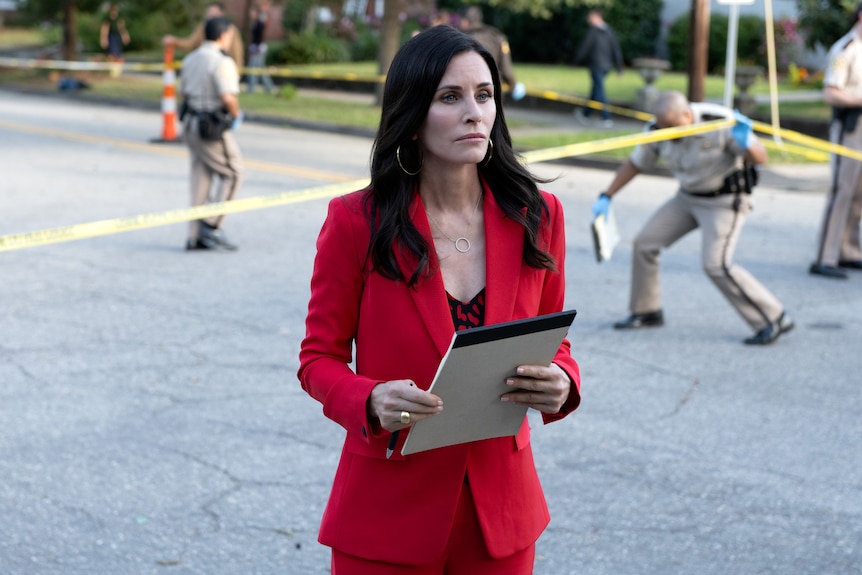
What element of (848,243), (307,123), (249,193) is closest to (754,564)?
(848,243)

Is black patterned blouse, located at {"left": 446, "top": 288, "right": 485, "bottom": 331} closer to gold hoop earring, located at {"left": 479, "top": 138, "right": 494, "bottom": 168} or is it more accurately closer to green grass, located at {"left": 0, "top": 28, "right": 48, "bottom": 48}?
gold hoop earring, located at {"left": 479, "top": 138, "right": 494, "bottom": 168}

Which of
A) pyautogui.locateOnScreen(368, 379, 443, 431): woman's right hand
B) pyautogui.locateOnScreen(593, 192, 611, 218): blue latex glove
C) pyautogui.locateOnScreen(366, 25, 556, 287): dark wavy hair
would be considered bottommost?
pyautogui.locateOnScreen(593, 192, 611, 218): blue latex glove

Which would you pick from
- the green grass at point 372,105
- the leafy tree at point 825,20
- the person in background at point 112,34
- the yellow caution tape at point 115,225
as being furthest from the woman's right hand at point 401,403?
the person in background at point 112,34

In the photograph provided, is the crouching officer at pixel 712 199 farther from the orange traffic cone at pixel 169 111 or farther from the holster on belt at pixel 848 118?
the orange traffic cone at pixel 169 111

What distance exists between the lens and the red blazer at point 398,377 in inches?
98.7

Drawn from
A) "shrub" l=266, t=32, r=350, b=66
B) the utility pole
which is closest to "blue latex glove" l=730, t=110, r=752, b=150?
the utility pole

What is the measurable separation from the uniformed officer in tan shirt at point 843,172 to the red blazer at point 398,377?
25.2 ft

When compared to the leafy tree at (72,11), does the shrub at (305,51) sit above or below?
below

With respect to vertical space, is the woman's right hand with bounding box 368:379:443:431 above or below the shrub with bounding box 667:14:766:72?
below

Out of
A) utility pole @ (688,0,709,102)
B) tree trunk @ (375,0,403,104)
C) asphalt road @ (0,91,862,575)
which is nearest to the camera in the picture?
asphalt road @ (0,91,862,575)

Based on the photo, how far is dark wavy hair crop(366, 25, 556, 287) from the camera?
251cm

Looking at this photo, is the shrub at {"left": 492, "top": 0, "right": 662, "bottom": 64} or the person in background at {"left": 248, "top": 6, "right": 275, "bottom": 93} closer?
the person in background at {"left": 248, "top": 6, "right": 275, "bottom": 93}

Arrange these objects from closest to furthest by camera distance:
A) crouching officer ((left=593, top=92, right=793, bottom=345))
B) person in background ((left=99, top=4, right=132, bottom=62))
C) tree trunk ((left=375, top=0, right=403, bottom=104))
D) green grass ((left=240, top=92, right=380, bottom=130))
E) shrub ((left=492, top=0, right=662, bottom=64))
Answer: crouching officer ((left=593, top=92, right=793, bottom=345)) → green grass ((left=240, top=92, right=380, bottom=130)) → tree trunk ((left=375, top=0, right=403, bottom=104)) → shrub ((left=492, top=0, right=662, bottom=64)) → person in background ((left=99, top=4, right=132, bottom=62))

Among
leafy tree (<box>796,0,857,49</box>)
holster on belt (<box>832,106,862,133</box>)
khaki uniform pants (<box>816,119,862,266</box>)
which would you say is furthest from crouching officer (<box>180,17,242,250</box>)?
leafy tree (<box>796,0,857,49</box>)
